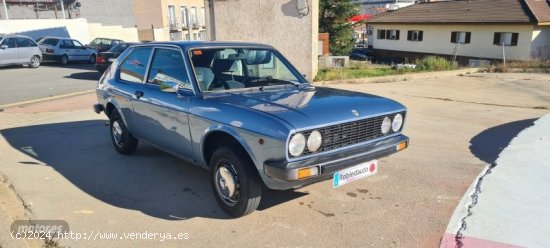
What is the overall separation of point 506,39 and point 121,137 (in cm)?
3192

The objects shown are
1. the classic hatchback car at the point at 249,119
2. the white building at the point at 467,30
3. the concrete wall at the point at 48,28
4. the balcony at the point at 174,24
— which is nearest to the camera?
the classic hatchback car at the point at 249,119

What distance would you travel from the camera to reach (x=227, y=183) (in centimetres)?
390

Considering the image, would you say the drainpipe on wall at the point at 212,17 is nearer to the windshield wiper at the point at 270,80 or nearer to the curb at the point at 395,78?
the curb at the point at 395,78

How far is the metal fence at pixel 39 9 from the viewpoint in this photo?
117 ft

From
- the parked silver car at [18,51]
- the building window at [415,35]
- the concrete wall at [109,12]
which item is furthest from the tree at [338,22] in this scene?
the concrete wall at [109,12]

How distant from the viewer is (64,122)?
26.9 ft

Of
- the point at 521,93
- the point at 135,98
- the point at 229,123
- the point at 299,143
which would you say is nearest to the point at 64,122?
the point at 135,98

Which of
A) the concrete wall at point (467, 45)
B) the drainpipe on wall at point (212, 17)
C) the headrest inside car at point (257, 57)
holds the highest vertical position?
the drainpipe on wall at point (212, 17)

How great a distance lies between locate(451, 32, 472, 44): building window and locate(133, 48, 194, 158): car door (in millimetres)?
33469

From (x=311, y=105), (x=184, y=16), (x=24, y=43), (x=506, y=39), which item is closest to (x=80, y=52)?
(x=24, y=43)

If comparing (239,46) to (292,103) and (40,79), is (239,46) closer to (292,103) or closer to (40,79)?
(292,103)

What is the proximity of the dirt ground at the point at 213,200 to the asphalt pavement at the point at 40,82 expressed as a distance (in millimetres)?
4289

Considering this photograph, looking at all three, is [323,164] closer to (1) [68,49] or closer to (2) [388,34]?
(1) [68,49]

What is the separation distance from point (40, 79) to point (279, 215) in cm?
1465
